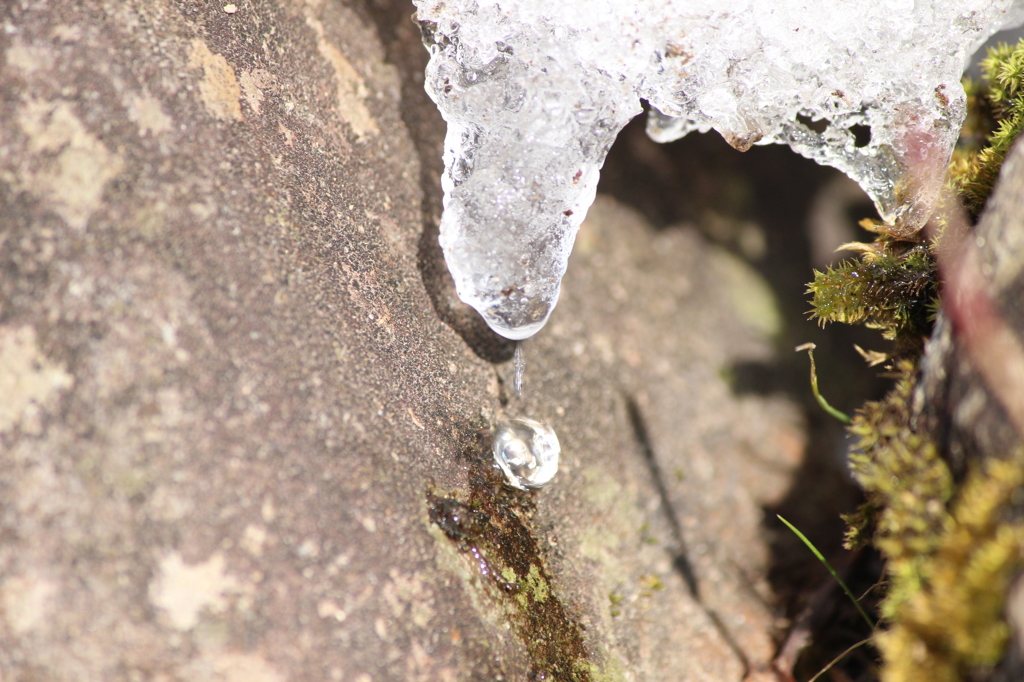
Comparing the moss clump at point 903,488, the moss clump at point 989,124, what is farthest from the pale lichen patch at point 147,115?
the moss clump at point 989,124

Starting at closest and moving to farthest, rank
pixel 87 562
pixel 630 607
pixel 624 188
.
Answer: pixel 87 562 → pixel 630 607 → pixel 624 188

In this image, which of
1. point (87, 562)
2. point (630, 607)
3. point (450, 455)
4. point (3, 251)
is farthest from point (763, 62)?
point (87, 562)

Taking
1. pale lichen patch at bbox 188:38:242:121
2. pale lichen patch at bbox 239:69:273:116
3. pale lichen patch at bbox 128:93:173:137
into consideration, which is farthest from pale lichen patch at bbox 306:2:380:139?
pale lichen patch at bbox 128:93:173:137

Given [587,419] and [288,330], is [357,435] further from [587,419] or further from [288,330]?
[587,419]

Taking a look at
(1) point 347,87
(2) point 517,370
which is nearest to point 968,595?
(2) point 517,370

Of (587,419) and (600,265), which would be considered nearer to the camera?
(587,419)

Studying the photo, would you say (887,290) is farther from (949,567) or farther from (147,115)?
(147,115)

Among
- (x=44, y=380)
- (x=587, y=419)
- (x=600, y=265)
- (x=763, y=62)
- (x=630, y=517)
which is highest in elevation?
(x=763, y=62)
